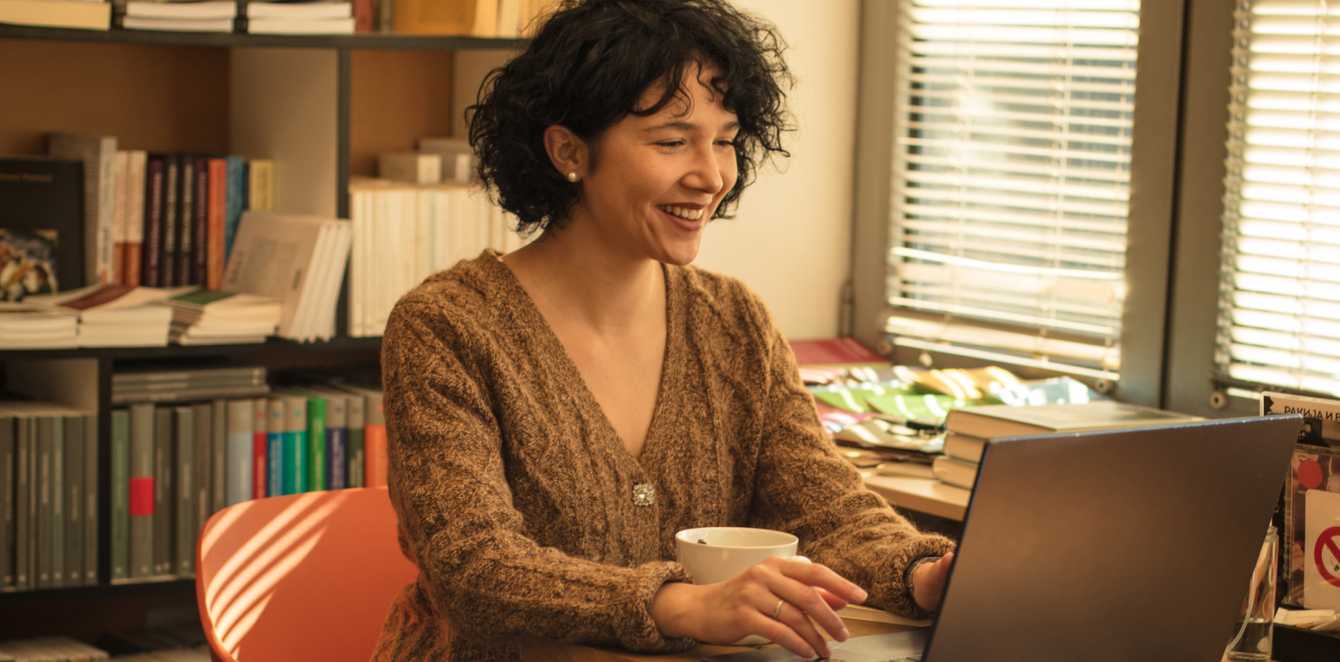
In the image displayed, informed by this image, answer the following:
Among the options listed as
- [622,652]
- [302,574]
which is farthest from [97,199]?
[622,652]

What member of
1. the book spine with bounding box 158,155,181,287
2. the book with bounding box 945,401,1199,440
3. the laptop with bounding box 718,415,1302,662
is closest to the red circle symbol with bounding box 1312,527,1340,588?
the laptop with bounding box 718,415,1302,662

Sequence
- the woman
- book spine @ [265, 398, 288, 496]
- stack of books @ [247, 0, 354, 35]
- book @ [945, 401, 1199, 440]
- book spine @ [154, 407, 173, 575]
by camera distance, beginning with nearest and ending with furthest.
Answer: the woman
book @ [945, 401, 1199, 440]
stack of books @ [247, 0, 354, 35]
book spine @ [154, 407, 173, 575]
book spine @ [265, 398, 288, 496]

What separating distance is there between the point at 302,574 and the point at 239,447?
3.33 feet

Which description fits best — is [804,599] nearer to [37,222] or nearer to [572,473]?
[572,473]

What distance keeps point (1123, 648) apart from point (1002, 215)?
72.3 inches

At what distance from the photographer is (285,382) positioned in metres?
3.23

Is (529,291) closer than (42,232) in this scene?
Yes

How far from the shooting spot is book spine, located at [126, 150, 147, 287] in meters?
2.91

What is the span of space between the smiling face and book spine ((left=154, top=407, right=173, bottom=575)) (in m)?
1.37

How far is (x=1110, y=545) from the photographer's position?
1.31 m

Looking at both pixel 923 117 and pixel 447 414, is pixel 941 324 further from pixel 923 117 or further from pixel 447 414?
pixel 447 414

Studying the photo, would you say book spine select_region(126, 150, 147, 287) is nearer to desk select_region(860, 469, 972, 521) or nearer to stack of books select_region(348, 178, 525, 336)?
stack of books select_region(348, 178, 525, 336)

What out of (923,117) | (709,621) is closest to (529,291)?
(709,621)

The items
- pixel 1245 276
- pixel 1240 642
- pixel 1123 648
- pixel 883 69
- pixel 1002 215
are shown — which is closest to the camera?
pixel 1123 648
